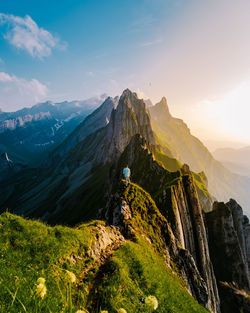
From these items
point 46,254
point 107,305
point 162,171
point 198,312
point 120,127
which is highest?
point 120,127

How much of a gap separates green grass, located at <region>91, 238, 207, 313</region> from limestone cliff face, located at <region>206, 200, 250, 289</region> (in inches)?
1373

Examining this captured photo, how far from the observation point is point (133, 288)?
9422mm

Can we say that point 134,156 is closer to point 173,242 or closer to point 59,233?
point 173,242

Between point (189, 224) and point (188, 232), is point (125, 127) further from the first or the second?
point (188, 232)

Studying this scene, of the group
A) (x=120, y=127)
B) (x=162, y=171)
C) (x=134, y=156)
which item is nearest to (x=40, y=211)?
(x=120, y=127)

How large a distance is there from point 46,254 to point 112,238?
7141 mm

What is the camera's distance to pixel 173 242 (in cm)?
2219

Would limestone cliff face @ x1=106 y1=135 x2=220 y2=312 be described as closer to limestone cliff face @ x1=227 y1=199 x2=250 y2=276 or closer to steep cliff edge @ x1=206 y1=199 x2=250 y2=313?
steep cliff edge @ x1=206 y1=199 x2=250 y2=313

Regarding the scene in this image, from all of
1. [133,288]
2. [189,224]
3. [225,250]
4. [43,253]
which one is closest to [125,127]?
[225,250]

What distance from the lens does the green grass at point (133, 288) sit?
8094 millimetres

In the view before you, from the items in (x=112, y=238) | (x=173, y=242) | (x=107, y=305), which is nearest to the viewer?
(x=107, y=305)

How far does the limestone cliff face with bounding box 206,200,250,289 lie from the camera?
38344mm

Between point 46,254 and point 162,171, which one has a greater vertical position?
point 162,171

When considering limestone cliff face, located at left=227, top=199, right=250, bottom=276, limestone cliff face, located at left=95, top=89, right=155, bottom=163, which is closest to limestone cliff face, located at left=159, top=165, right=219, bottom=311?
limestone cliff face, located at left=227, top=199, right=250, bottom=276
